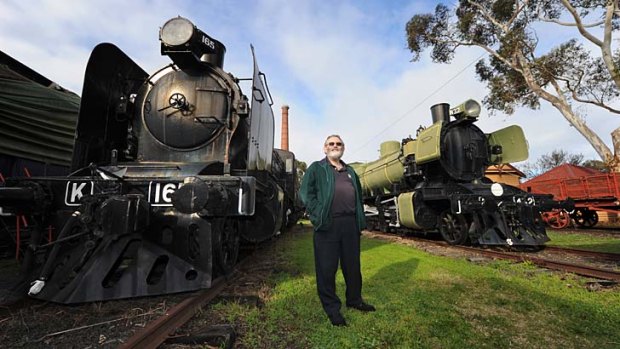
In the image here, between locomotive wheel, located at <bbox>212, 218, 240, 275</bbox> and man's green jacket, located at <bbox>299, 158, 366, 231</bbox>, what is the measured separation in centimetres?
110

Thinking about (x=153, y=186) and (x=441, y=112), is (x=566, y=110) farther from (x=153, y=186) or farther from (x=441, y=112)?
(x=153, y=186)

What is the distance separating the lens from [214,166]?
381cm

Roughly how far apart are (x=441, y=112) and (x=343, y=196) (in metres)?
6.15

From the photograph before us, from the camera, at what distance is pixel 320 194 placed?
9.36ft

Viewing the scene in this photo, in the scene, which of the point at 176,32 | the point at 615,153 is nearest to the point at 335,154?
the point at 176,32

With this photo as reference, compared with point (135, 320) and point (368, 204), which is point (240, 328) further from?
point (368, 204)

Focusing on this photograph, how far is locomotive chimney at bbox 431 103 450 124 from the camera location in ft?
26.3

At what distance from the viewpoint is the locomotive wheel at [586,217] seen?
39.7 ft

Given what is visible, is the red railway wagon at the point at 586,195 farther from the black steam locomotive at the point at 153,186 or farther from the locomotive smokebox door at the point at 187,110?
the locomotive smokebox door at the point at 187,110

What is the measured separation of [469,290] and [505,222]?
3639 mm

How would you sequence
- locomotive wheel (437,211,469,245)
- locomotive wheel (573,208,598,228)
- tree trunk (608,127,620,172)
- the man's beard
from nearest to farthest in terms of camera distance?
1. the man's beard
2. locomotive wheel (437,211,469,245)
3. tree trunk (608,127,620,172)
4. locomotive wheel (573,208,598,228)

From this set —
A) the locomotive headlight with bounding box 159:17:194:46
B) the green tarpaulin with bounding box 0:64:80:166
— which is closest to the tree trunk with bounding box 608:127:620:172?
the locomotive headlight with bounding box 159:17:194:46

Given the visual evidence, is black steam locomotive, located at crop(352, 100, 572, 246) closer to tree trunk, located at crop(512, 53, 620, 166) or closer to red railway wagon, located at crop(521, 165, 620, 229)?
red railway wagon, located at crop(521, 165, 620, 229)

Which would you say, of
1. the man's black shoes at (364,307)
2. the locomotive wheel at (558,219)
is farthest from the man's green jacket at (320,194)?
the locomotive wheel at (558,219)
